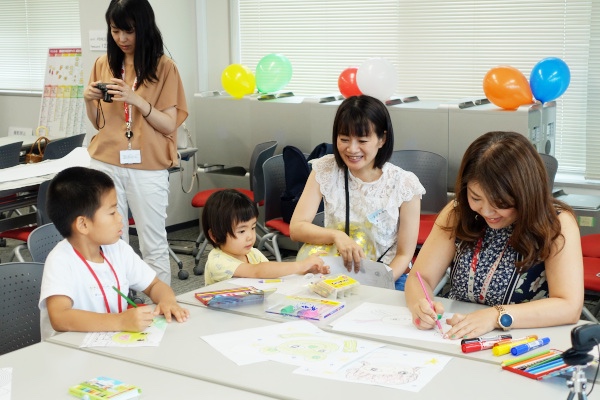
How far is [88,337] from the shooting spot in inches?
86.4

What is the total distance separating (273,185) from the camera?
186 inches

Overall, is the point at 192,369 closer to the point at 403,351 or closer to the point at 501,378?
the point at 403,351

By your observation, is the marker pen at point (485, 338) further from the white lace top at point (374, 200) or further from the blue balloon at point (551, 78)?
the blue balloon at point (551, 78)

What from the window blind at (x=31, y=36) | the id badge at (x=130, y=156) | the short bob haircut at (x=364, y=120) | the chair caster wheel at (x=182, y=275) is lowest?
the chair caster wheel at (x=182, y=275)

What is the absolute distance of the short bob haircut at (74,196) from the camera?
2.45 m

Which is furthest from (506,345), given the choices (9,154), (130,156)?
(9,154)

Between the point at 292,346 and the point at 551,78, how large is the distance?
10.3 ft

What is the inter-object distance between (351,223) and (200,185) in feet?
10.7

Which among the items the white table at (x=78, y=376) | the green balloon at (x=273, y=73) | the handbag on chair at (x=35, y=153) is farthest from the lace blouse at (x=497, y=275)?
the handbag on chair at (x=35, y=153)

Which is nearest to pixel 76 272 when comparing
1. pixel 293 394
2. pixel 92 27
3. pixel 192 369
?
pixel 192 369

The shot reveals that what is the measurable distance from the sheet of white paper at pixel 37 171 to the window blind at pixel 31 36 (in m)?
3.15

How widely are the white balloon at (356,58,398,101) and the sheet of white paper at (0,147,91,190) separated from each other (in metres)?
1.78

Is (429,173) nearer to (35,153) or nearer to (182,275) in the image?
(182,275)

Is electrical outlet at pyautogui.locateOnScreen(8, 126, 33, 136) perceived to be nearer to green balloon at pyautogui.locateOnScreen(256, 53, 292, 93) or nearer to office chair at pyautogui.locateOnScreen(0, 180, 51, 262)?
green balloon at pyautogui.locateOnScreen(256, 53, 292, 93)
